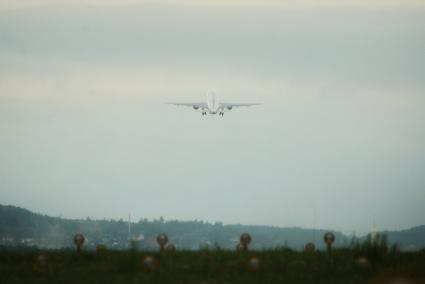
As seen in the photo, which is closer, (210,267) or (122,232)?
(210,267)

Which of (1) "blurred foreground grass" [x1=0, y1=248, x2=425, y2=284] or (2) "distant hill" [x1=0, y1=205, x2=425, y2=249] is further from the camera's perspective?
(2) "distant hill" [x1=0, y1=205, x2=425, y2=249]

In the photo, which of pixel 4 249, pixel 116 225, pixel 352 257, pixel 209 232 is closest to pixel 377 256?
pixel 352 257

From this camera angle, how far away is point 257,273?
3350 centimetres

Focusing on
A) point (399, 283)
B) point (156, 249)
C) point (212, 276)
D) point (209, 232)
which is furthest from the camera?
point (209, 232)

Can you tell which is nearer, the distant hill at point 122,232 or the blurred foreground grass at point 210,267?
the blurred foreground grass at point 210,267

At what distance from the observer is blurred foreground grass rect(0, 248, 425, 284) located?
32625 mm

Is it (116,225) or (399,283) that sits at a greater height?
(116,225)

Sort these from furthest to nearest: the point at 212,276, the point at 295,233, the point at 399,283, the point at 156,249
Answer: the point at 295,233, the point at 156,249, the point at 212,276, the point at 399,283

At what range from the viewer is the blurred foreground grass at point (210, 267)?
3262cm

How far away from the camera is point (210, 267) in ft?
112

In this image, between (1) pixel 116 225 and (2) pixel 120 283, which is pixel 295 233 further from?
(2) pixel 120 283

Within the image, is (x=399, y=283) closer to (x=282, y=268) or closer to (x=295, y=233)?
(x=282, y=268)

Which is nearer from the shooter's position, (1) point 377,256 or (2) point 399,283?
(2) point 399,283

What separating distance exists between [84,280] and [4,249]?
8.05 metres
